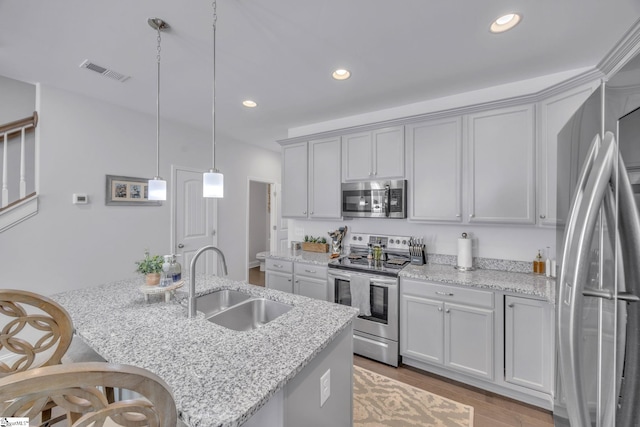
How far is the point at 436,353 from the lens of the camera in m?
2.35

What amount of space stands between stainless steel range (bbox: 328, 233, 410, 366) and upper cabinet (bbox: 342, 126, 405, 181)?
944 millimetres

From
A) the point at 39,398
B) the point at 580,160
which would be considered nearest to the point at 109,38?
the point at 39,398

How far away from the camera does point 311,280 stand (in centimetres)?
306

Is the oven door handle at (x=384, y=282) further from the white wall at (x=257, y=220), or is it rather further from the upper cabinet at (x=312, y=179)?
the white wall at (x=257, y=220)

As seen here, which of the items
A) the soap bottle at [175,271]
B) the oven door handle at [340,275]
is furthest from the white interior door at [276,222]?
the soap bottle at [175,271]

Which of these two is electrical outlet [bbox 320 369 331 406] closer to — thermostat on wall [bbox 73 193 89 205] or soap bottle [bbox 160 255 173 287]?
soap bottle [bbox 160 255 173 287]

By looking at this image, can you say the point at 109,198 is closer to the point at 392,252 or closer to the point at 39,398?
the point at 39,398

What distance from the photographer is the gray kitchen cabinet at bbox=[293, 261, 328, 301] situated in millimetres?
2977

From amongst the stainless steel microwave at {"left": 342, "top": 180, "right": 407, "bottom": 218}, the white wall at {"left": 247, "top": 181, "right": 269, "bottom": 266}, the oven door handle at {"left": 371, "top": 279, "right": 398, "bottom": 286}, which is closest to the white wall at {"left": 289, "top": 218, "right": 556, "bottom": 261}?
the stainless steel microwave at {"left": 342, "top": 180, "right": 407, "bottom": 218}

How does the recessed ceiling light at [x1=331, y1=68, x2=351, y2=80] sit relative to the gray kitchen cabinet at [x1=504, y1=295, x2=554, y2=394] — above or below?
above

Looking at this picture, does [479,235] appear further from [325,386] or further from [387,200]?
[325,386]

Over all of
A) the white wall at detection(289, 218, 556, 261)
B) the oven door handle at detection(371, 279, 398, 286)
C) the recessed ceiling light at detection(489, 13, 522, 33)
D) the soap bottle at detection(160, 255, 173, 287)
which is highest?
the recessed ceiling light at detection(489, 13, 522, 33)

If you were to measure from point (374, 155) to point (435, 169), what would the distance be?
0.70 meters

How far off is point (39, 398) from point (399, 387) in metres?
2.42
